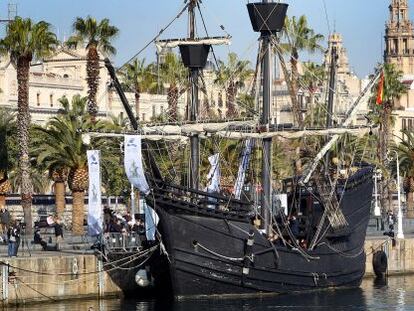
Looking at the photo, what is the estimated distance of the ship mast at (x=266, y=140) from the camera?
6750cm

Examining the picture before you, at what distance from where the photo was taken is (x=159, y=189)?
60.8 m

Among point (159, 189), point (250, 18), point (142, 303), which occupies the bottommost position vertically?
point (142, 303)

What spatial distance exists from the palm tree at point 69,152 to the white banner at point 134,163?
1992cm

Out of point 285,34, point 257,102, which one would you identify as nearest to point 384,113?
point 285,34

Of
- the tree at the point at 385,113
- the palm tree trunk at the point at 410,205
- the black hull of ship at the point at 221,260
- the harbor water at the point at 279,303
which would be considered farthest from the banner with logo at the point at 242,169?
the palm tree trunk at the point at 410,205

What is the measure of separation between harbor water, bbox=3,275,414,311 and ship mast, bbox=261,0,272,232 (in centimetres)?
415

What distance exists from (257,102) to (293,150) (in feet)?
95.5

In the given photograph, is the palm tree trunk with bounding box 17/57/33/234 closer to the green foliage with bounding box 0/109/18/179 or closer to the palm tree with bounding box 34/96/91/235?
the palm tree with bounding box 34/96/91/235

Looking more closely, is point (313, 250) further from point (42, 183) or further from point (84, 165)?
point (42, 183)

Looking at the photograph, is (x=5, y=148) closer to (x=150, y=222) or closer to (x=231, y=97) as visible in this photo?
(x=231, y=97)

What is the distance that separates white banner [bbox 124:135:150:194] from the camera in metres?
60.0

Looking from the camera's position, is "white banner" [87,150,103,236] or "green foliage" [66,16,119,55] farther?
"green foliage" [66,16,119,55]

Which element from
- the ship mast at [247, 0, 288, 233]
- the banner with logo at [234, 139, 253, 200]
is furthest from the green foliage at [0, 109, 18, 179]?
the ship mast at [247, 0, 288, 233]

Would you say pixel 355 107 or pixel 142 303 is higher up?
pixel 355 107
